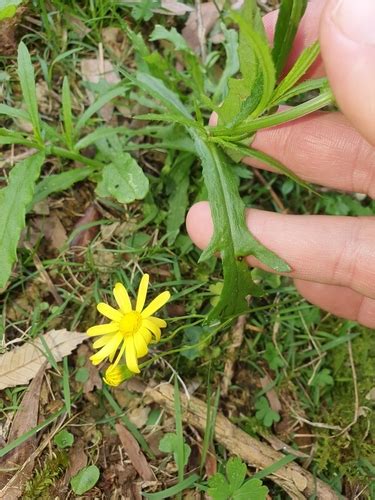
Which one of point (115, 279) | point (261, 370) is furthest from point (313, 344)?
point (115, 279)

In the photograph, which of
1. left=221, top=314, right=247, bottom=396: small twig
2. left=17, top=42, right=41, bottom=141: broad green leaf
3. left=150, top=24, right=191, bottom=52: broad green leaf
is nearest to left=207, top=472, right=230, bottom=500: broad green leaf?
left=221, top=314, right=247, bottom=396: small twig

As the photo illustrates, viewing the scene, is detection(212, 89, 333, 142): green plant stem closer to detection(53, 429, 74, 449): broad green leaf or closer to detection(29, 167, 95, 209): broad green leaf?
detection(29, 167, 95, 209): broad green leaf

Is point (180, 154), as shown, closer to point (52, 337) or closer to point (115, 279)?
point (115, 279)

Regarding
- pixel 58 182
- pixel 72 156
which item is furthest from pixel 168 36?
pixel 58 182

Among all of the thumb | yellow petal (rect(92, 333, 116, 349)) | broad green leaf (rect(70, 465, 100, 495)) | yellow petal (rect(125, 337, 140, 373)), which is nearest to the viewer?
the thumb

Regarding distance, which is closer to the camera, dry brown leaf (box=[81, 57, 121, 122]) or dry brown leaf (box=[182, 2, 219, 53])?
dry brown leaf (box=[81, 57, 121, 122])

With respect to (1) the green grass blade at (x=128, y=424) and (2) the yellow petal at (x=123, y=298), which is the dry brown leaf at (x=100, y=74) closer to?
(2) the yellow petal at (x=123, y=298)

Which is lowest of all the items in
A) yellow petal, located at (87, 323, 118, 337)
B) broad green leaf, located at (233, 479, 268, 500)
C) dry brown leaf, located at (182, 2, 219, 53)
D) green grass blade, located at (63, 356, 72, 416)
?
broad green leaf, located at (233, 479, 268, 500)
